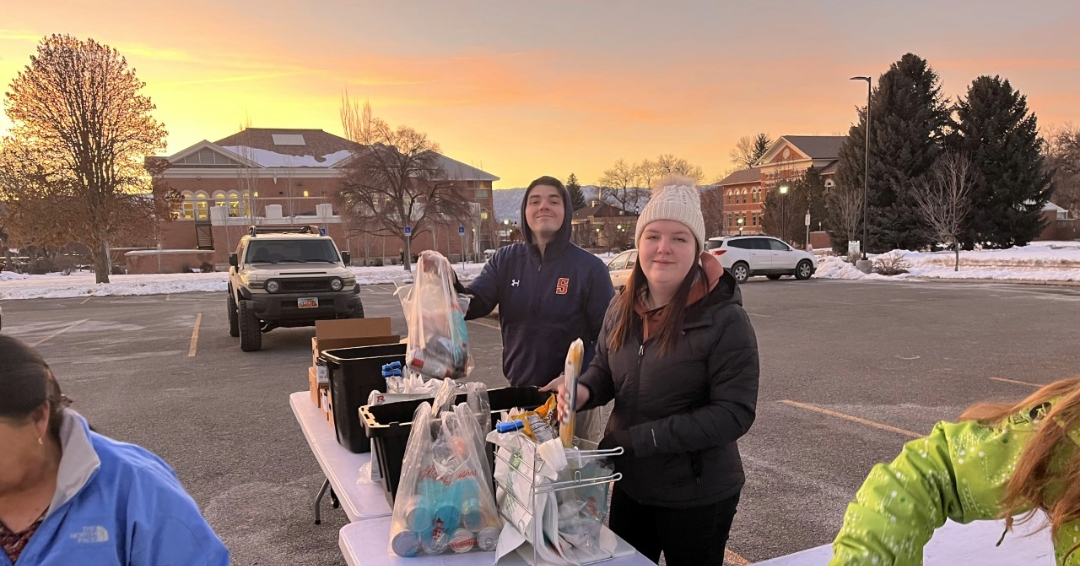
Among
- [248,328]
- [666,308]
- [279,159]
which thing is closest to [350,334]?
[666,308]

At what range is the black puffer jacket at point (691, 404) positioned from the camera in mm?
1879

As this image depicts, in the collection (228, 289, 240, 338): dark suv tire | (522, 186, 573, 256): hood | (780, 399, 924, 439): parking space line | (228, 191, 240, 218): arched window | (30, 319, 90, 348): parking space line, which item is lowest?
(780, 399, 924, 439): parking space line

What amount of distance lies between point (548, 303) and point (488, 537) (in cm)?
147

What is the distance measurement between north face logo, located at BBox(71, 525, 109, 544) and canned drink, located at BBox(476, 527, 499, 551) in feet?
3.11

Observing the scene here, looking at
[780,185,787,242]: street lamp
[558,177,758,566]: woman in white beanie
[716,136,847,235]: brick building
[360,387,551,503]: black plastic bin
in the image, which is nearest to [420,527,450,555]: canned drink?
[360,387,551,503]: black plastic bin

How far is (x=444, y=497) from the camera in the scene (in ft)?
6.06

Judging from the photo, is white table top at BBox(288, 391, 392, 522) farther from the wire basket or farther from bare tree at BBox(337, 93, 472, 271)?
bare tree at BBox(337, 93, 472, 271)

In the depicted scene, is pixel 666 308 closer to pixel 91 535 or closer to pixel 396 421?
pixel 396 421

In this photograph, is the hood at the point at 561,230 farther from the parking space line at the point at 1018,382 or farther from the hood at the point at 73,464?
the parking space line at the point at 1018,382

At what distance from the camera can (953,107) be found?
114ft

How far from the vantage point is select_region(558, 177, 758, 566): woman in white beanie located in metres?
1.89

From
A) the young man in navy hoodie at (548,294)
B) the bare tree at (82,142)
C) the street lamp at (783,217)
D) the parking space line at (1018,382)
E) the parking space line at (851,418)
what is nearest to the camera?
the young man in navy hoodie at (548,294)

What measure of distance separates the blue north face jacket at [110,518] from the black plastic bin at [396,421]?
0.69 m

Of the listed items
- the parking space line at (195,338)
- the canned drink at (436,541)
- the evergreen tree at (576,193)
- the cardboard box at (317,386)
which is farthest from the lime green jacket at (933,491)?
the evergreen tree at (576,193)
